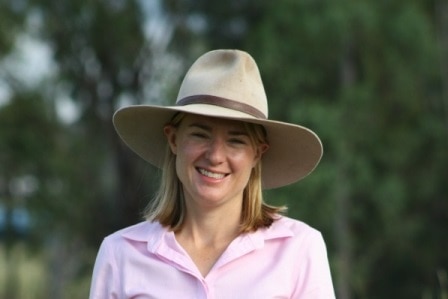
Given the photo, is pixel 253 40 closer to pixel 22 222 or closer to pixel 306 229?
pixel 22 222

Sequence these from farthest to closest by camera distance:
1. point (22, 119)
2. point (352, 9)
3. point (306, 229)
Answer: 1. point (22, 119)
2. point (352, 9)
3. point (306, 229)

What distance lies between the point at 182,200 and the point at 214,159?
228mm

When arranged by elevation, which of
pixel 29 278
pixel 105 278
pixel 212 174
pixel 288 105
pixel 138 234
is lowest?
pixel 29 278

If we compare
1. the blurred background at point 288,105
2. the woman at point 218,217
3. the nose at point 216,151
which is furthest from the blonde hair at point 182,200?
the blurred background at point 288,105

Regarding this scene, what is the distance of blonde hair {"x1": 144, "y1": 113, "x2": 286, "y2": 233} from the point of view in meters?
3.10

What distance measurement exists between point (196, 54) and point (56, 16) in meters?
2.01

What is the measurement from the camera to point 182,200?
10.4 feet

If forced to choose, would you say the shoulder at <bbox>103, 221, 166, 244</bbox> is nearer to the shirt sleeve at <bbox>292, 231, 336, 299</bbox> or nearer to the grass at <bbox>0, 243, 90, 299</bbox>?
the shirt sleeve at <bbox>292, 231, 336, 299</bbox>

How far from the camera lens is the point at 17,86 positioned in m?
17.0

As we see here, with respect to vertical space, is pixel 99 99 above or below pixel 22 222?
above

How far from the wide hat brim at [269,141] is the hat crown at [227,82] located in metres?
0.06

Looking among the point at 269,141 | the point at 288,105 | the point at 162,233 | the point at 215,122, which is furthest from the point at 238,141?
the point at 288,105

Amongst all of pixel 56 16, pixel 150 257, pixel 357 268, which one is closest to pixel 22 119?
pixel 56 16

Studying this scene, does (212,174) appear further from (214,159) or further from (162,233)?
(162,233)
